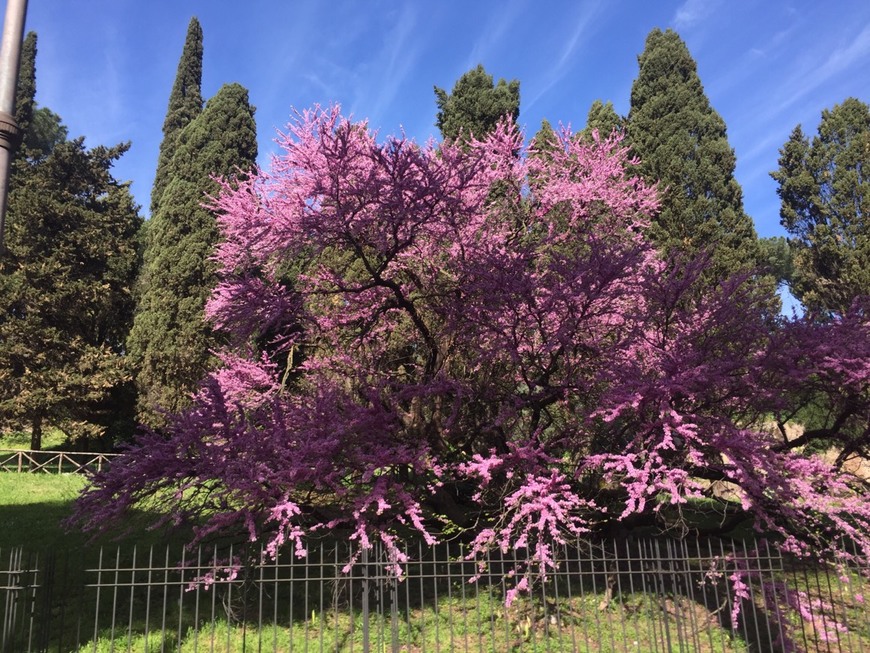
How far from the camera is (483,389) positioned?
8.45 metres

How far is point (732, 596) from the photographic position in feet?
26.3

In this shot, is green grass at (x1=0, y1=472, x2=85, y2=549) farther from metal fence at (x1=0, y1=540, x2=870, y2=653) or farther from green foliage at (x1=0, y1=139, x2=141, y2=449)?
green foliage at (x1=0, y1=139, x2=141, y2=449)

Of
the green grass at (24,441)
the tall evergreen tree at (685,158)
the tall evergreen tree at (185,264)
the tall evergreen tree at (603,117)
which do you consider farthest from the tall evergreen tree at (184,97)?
the tall evergreen tree at (685,158)

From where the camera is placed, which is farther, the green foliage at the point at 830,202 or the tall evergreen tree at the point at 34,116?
the tall evergreen tree at the point at 34,116

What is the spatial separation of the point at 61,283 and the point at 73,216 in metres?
3.04

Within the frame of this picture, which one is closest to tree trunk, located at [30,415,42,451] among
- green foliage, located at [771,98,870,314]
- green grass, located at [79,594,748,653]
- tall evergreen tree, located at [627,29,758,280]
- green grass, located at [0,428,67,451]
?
green grass, located at [0,428,67,451]

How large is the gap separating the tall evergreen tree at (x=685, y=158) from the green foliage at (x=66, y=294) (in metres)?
19.4

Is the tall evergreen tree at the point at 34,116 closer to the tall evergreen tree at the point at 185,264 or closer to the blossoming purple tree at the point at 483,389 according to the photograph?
the tall evergreen tree at the point at 185,264

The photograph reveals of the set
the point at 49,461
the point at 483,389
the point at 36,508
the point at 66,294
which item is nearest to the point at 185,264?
the point at 66,294

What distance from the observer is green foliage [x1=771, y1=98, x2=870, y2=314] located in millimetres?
21094

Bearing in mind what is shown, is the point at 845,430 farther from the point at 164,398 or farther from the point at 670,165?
the point at 164,398

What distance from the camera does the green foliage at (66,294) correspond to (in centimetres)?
2075

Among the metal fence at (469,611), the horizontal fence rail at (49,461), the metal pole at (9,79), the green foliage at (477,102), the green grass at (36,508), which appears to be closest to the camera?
the metal pole at (9,79)

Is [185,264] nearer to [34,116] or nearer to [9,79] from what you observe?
[9,79]
